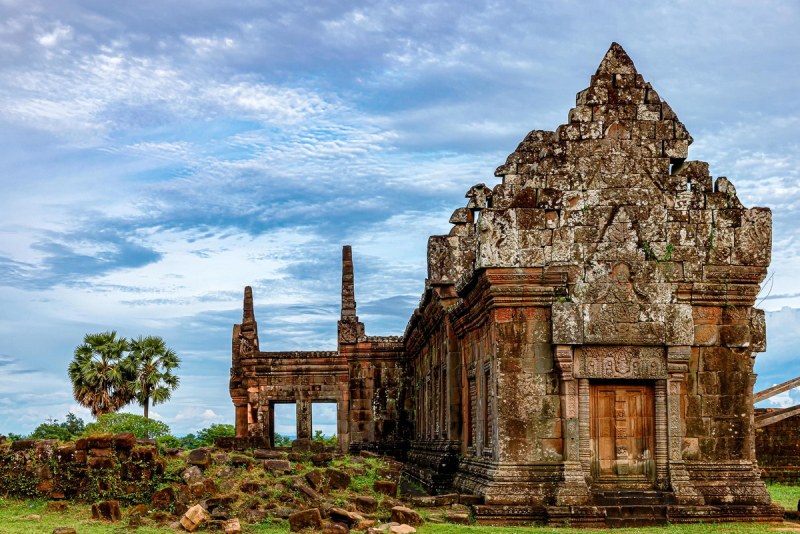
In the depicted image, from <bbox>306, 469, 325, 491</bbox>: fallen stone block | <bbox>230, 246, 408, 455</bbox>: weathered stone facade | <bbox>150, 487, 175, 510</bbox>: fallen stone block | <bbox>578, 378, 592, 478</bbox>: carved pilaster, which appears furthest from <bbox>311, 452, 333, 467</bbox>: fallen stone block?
<bbox>230, 246, 408, 455</bbox>: weathered stone facade

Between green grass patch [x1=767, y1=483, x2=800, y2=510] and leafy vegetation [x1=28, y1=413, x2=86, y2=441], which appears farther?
leafy vegetation [x1=28, y1=413, x2=86, y2=441]

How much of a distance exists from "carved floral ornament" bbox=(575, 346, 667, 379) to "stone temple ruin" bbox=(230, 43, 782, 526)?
0.07ft

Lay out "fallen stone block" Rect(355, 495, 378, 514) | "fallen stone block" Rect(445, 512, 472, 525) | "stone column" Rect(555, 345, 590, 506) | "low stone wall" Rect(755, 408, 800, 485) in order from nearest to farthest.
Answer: "fallen stone block" Rect(445, 512, 472, 525)
"fallen stone block" Rect(355, 495, 378, 514)
"stone column" Rect(555, 345, 590, 506)
"low stone wall" Rect(755, 408, 800, 485)

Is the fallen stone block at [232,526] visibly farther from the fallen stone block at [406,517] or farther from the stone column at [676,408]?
the stone column at [676,408]

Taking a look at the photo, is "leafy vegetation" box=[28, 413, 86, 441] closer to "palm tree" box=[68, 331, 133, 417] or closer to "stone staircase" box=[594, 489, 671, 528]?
"palm tree" box=[68, 331, 133, 417]

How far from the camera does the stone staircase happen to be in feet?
45.5

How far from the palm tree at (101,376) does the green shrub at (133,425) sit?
558 centimetres

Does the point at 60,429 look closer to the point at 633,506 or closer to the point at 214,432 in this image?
the point at 214,432

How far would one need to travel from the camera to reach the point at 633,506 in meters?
14.0

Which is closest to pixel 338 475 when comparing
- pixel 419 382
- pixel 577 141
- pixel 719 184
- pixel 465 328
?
pixel 465 328

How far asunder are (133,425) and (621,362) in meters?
22.1

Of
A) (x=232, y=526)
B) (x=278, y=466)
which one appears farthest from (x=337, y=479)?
(x=232, y=526)

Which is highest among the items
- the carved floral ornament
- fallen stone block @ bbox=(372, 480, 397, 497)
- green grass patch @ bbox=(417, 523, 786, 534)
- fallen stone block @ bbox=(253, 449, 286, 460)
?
the carved floral ornament

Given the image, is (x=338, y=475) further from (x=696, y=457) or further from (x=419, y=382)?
(x=419, y=382)
